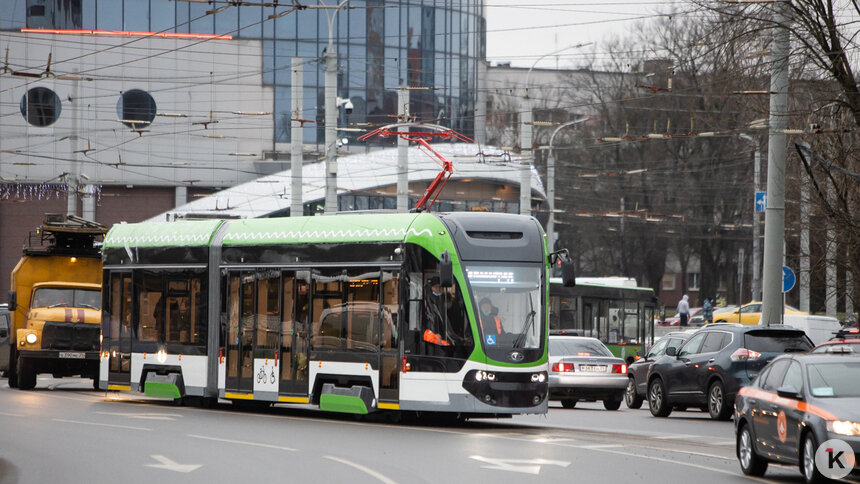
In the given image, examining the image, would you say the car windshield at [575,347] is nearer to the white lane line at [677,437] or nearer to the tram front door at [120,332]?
the white lane line at [677,437]

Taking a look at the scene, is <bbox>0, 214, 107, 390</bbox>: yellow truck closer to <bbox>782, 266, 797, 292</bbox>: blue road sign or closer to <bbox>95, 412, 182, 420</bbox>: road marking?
<bbox>95, 412, 182, 420</bbox>: road marking

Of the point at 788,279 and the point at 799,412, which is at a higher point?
the point at 788,279

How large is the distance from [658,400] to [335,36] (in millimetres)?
50796

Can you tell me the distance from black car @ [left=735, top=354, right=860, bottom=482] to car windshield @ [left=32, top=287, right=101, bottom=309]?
740 inches

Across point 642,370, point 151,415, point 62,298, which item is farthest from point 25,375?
point 642,370

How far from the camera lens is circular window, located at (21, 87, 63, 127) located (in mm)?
69500

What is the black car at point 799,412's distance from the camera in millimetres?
11711

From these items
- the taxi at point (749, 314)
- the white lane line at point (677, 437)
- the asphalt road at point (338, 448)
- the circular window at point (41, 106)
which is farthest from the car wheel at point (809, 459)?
the circular window at point (41, 106)

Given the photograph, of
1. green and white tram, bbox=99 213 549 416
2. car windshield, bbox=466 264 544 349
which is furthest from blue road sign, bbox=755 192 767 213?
car windshield, bbox=466 264 544 349

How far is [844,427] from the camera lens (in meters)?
11.5

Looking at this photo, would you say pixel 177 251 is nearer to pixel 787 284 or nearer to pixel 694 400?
pixel 694 400

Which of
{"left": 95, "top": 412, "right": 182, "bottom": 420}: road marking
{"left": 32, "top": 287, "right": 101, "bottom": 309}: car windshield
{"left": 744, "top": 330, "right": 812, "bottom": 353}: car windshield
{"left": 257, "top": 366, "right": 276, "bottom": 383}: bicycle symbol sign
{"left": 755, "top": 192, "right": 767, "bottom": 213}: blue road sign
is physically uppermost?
{"left": 755, "top": 192, "right": 767, "bottom": 213}: blue road sign

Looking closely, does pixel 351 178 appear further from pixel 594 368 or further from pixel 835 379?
pixel 835 379

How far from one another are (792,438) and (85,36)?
61.6 meters
